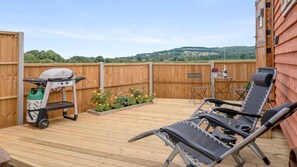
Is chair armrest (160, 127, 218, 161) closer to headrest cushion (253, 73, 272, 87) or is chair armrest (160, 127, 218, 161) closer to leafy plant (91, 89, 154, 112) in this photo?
headrest cushion (253, 73, 272, 87)

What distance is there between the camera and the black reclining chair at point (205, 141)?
2.01m

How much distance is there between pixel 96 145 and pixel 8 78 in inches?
101

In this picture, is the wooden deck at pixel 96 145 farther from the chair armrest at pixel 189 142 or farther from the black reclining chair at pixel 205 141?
the chair armrest at pixel 189 142

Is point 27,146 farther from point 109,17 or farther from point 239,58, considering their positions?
point 109,17

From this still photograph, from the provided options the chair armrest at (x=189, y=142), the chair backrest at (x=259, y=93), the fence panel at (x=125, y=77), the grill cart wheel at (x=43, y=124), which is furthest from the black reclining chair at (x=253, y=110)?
the fence panel at (x=125, y=77)

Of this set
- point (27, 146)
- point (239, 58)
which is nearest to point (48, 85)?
point (27, 146)

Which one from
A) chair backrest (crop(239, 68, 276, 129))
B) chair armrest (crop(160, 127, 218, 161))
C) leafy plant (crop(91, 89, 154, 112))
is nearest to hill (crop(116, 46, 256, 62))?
leafy plant (crop(91, 89, 154, 112))

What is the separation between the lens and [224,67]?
8305mm

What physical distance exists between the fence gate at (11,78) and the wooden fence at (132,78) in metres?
0.02

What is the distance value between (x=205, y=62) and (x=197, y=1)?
4.83m

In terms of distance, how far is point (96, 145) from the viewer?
12.4 ft

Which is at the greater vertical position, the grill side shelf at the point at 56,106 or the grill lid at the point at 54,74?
the grill lid at the point at 54,74

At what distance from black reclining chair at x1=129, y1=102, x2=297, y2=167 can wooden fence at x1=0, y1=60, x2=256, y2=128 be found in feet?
12.6

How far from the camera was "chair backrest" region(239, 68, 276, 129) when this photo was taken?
3.30 meters
